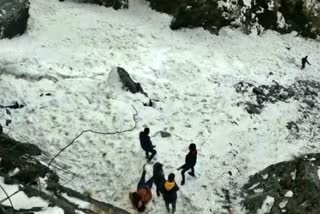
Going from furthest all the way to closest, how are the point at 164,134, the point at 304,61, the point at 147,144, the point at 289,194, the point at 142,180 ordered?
1. the point at 304,61
2. the point at 164,134
3. the point at 147,144
4. the point at 289,194
5. the point at 142,180

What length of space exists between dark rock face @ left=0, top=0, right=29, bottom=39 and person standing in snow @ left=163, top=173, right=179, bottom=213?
7865 millimetres

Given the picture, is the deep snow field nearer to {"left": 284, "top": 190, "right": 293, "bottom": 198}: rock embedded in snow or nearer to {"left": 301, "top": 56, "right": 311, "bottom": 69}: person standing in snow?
{"left": 301, "top": 56, "right": 311, "bottom": 69}: person standing in snow

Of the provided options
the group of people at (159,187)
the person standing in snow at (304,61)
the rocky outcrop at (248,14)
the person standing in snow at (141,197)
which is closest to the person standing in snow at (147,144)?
the group of people at (159,187)

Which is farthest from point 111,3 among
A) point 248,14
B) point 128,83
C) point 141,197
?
point 141,197

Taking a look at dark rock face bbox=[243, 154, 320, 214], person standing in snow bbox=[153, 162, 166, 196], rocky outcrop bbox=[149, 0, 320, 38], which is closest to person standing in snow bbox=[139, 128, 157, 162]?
person standing in snow bbox=[153, 162, 166, 196]

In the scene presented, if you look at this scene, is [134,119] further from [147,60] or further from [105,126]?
[147,60]

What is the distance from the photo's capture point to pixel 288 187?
36.4 ft

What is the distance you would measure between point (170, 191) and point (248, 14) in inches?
391

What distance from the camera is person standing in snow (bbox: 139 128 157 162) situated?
1132 centimetres

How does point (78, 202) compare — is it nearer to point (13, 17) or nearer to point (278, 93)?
point (13, 17)

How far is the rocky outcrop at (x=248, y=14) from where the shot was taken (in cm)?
1725

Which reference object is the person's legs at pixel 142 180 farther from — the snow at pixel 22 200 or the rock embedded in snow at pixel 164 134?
the snow at pixel 22 200

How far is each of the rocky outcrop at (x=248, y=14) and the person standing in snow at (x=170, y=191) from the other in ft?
27.4

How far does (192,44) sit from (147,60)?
81.2 inches
